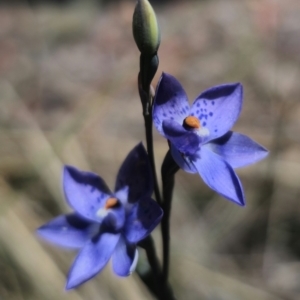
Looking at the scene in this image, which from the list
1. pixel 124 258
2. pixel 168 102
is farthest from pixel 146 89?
pixel 124 258

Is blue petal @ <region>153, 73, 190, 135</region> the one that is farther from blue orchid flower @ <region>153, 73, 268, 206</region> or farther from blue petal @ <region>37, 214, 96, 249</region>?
blue petal @ <region>37, 214, 96, 249</region>

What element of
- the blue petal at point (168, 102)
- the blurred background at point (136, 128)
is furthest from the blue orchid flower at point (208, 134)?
the blurred background at point (136, 128)

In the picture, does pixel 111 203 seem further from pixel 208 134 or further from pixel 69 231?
pixel 208 134

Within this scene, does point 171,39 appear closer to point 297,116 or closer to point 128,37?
point 128,37

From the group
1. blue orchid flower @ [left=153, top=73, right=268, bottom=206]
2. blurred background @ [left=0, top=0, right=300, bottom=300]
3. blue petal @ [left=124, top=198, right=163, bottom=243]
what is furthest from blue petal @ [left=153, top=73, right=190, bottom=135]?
blurred background @ [left=0, top=0, right=300, bottom=300]

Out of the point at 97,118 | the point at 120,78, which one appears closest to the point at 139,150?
the point at 97,118

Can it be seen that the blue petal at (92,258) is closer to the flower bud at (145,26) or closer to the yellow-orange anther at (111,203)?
the yellow-orange anther at (111,203)

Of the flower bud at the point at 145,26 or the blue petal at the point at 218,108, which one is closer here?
the flower bud at the point at 145,26
